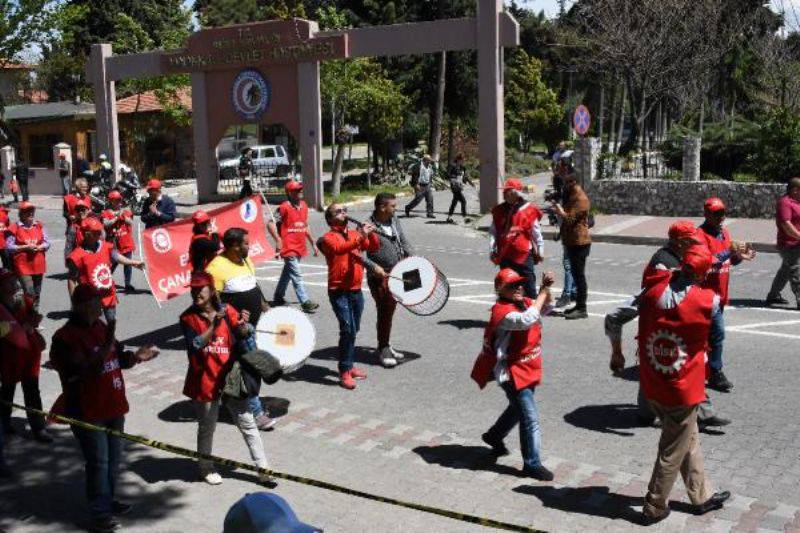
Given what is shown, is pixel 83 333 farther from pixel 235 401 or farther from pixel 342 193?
pixel 342 193

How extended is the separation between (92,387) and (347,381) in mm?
3384

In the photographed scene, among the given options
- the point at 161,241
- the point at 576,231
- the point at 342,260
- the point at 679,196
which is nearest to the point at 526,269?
the point at 576,231

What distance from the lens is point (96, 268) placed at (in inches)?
372

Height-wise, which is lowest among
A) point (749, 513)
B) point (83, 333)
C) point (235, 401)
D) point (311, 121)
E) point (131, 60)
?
point (749, 513)

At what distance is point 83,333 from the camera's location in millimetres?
5895

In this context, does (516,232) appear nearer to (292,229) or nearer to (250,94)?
(292,229)

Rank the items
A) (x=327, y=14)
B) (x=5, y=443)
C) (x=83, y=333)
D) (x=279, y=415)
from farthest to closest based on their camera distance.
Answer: (x=327, y=14) → (x=279, y=415) → (x=5, y=443) → (x=83, y=333)

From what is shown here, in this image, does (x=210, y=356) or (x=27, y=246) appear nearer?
(x=210, y=356)

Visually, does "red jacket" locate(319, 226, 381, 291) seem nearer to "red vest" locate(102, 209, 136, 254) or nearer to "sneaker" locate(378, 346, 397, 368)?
"sneaker" locate(378, 346, 397, 368)

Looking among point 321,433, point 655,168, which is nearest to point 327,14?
point 655,168

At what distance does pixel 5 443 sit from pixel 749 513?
5.77 metres

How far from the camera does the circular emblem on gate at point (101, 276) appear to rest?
9438 millimetres

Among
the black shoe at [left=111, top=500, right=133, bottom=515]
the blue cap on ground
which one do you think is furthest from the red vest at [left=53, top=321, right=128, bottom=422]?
the blue cap on ground

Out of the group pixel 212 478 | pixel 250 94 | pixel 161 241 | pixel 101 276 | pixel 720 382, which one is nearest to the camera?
pixel 212 478
